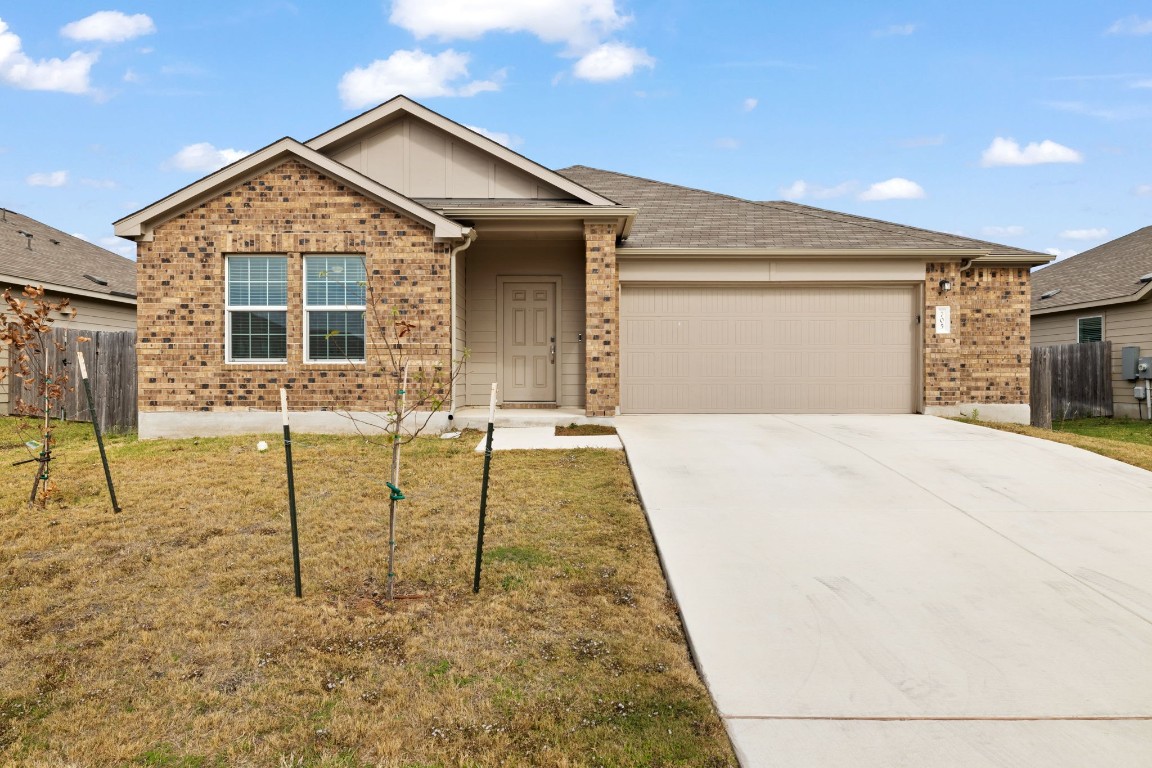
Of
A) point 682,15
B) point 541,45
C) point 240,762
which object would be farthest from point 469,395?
point 541,45

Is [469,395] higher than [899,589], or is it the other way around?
[469,395]

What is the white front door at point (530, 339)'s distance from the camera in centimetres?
1225

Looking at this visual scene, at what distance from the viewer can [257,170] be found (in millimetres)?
10156

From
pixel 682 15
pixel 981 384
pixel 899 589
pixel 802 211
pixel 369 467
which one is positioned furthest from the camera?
pixel 802 211

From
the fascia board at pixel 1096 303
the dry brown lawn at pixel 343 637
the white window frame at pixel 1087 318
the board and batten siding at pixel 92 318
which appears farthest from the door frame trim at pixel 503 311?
the white window frame at pixel 1087 318

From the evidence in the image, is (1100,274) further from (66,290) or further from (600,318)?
(66,290)

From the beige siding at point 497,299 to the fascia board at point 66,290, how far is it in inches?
315

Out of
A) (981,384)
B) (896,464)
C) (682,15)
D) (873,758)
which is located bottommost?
(873,758)

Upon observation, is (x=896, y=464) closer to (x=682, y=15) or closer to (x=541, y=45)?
(x=682, y=15)

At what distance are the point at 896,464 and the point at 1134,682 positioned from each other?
4.47m

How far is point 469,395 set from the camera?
12219mm

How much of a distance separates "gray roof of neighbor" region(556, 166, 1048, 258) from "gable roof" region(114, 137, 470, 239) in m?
3.32

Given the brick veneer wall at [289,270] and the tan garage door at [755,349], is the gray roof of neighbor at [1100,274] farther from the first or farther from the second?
the brick veneer wall at [289,270]

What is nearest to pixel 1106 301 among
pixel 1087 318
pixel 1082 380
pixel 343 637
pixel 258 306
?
pixel 1087 318
